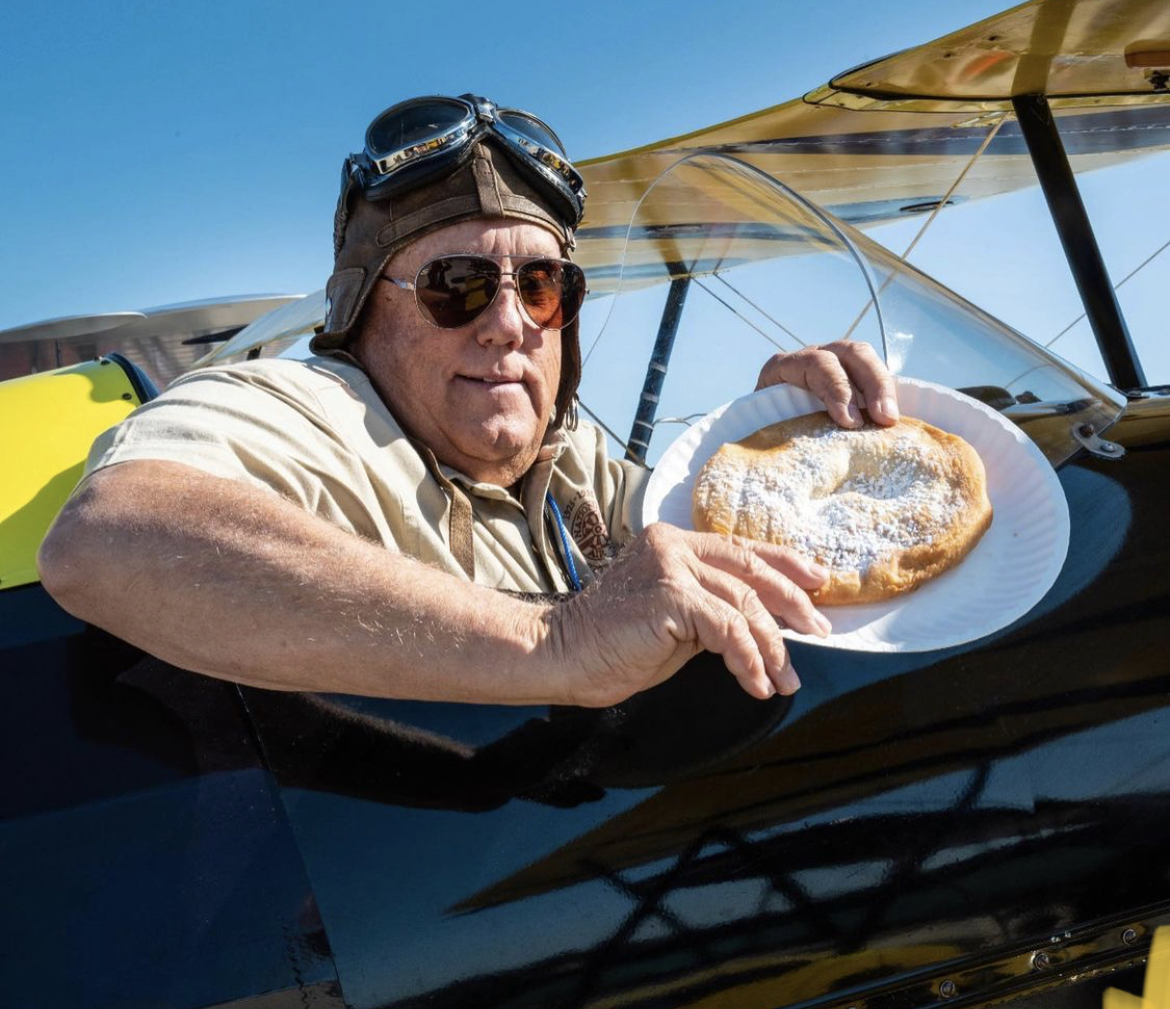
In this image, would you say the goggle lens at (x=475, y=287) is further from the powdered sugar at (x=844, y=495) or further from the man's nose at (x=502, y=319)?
the powdered sugar at (x=844, y=495)

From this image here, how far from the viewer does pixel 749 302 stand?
205cm

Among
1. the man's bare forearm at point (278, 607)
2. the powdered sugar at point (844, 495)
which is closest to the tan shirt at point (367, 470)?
the man's bare forearm at point (278, 607)

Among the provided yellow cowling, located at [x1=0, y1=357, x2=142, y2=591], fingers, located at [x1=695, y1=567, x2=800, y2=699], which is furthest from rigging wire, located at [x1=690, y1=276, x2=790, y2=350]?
yellow cowling, located at [x1=0, y1=357, x2=142, y2=591]

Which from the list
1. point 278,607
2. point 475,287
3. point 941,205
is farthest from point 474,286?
point 941,205

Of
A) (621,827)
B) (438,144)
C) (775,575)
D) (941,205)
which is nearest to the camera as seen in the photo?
(621,827)

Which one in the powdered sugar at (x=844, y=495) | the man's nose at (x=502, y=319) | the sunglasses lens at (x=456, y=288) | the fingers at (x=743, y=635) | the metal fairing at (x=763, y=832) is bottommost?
the metal fairing at (x=763, y=832)

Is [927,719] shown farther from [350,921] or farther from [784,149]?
[784,149]

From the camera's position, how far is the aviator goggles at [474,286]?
196 cm

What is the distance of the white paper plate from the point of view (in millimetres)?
1296

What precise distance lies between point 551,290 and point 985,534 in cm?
103

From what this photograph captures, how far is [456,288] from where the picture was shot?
77.7 inches

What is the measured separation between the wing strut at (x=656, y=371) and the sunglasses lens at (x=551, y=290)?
19 cm

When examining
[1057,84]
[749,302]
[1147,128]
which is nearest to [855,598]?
[749,302]

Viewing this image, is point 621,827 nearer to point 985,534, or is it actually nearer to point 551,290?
point 985,534
